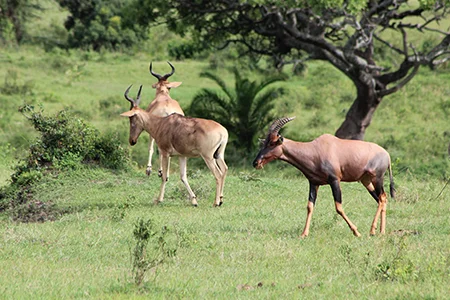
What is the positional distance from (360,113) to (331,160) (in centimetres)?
1109

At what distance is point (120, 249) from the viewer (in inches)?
338

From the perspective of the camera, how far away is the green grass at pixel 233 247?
6.86 m

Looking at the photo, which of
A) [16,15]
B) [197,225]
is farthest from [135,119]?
[16,15]

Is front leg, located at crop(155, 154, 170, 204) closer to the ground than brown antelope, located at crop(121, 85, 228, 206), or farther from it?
closer to the ground

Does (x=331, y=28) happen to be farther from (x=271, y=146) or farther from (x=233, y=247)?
(x=233, y=247)

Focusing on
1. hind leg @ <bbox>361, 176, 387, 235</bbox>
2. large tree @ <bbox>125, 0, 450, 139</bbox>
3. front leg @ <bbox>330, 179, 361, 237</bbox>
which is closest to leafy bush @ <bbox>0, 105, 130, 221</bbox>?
large tree @ <bbox>125, 0, 450, 139</bbox>

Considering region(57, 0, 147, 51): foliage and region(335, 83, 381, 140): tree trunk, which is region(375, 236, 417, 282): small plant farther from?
region(57, 0, 147, 51): foliage

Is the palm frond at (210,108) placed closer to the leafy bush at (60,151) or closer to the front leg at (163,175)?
the leafy bush at (60,151)

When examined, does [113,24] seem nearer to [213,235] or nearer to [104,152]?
[104,152]

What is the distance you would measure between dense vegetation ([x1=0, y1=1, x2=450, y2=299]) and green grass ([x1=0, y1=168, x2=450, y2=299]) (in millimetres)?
17

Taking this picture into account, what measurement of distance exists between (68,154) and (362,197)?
15.7ft

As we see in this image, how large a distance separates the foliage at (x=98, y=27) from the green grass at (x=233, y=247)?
2351cm

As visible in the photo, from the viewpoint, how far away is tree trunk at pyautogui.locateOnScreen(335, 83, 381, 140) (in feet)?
64.1

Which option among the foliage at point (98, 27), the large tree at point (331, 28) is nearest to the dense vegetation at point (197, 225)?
the large tree at point (331, 28)
